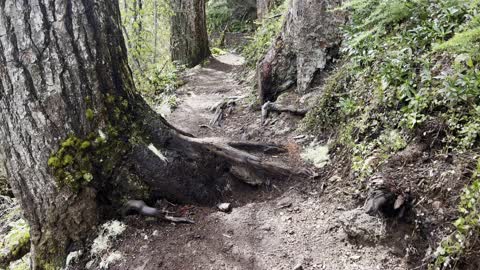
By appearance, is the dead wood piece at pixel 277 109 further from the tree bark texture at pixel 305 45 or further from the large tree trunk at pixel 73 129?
the large tree trunk at pixel 73 129

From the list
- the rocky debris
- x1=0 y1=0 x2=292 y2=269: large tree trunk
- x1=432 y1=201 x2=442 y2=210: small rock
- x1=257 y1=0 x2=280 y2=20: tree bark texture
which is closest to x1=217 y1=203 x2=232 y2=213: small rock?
x1=0 y1=0 x2=292 y2=269: large tree trunk

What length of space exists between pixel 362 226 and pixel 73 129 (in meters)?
2.82

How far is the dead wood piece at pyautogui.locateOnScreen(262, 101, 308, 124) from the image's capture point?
5359 millimetres

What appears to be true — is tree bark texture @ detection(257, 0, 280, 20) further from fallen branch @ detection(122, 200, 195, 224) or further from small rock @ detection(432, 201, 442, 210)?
small rock @ detection(432, 201, 442, 210)

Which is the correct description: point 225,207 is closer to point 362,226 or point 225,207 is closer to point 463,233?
point 362,226

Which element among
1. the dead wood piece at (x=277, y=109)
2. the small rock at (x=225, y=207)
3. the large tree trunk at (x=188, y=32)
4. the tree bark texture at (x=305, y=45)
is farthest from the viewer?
the large tree trunk at (x=188, y=32)

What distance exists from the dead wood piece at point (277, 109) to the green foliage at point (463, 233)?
300 centimetres

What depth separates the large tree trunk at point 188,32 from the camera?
11.3 metres

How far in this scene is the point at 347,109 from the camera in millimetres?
4281

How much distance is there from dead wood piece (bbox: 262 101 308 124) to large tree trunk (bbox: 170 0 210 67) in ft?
21.3

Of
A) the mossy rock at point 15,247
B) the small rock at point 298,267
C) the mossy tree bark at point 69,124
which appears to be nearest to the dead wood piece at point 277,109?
the mossy tree bark at point 69,124

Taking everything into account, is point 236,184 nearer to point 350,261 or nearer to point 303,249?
point 303,249

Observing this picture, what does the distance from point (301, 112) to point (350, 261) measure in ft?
9.14

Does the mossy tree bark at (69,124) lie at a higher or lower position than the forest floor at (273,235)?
higher
